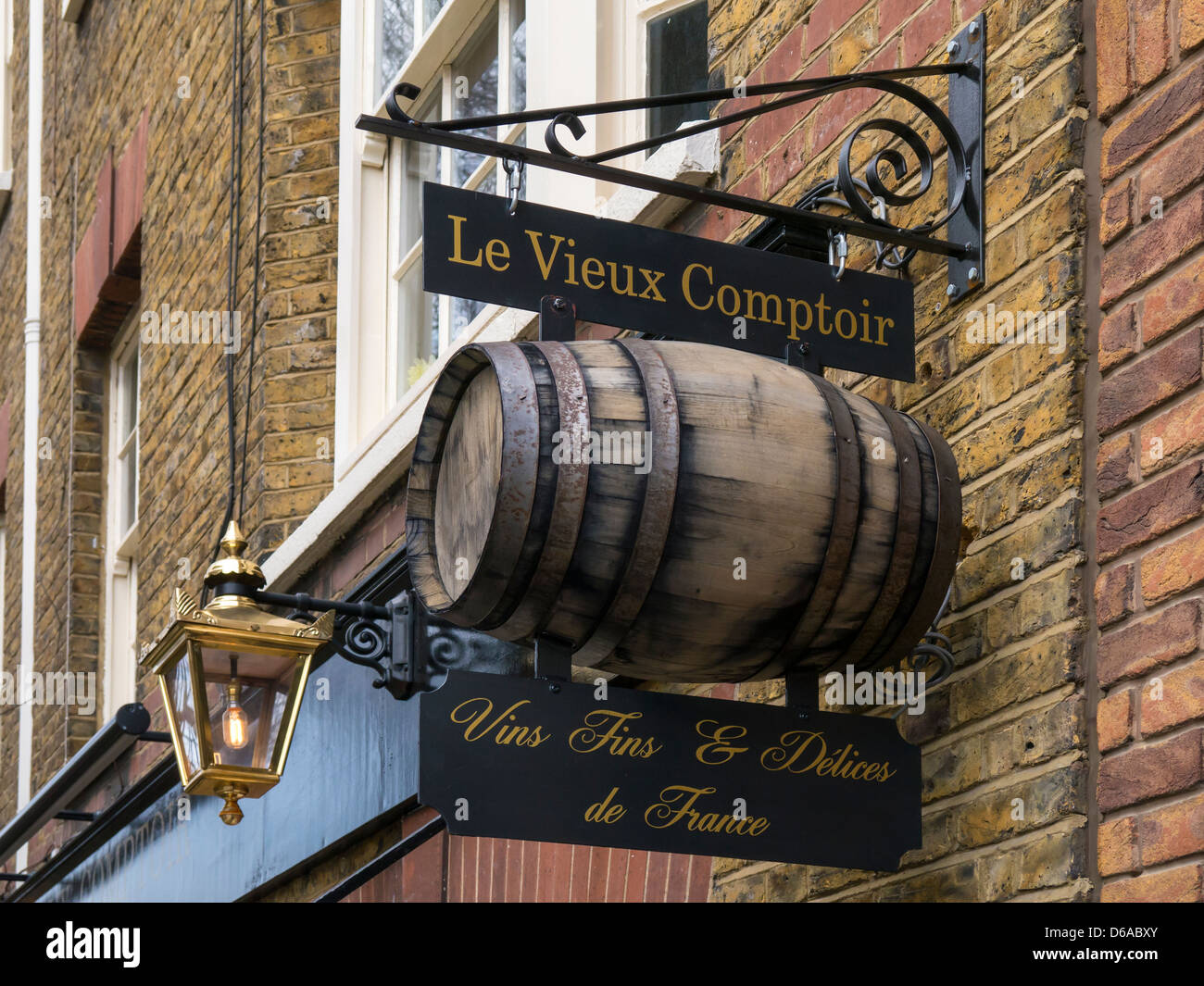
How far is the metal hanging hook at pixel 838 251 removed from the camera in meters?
3.26

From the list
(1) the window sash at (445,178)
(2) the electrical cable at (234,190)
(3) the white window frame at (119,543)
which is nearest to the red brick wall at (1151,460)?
(1) the window sash at (445,178)

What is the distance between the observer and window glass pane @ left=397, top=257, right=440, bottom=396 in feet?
19.6

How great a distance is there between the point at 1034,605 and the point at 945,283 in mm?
676

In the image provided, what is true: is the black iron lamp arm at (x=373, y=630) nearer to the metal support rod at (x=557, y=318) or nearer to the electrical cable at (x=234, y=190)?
the metal support rod at (x=557, y=318)

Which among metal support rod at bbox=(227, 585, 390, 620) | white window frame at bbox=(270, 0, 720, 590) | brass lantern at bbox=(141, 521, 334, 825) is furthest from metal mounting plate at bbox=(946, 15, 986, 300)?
brass lantern at bbox=(141, 521, 334, 825)

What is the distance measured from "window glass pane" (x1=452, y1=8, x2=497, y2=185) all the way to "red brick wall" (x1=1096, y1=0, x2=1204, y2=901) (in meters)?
2.94

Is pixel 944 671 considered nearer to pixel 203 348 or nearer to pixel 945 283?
pixel 945 283

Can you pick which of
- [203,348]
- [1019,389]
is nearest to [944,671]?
[1019,389]

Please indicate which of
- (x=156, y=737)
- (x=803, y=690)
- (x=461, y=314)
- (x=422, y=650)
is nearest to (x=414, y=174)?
(x=461, y=314)

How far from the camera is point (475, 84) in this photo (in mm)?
5809

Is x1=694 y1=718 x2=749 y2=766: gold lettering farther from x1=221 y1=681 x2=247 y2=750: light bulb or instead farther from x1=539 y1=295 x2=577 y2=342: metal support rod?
x1=221 y1=681 x2=247 y2=750: light bulb

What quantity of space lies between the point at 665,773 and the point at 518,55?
3164 millimetres

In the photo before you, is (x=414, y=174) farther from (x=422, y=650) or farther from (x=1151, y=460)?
(x=1151, y=460)

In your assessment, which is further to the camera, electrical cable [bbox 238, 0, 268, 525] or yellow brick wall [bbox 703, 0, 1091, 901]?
electrical cable [bbox 238, 0, 268, 525]
